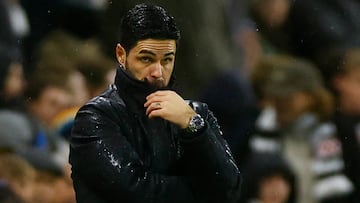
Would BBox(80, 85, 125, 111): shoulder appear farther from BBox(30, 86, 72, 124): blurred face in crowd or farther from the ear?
BBox(30, 86, 72, 124): blurred face in crowd

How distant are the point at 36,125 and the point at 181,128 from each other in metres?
3.11

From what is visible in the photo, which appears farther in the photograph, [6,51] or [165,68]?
[6,51]

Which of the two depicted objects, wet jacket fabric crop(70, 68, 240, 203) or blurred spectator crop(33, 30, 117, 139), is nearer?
wet jacket fabric crop(70, 68, 240, 203)

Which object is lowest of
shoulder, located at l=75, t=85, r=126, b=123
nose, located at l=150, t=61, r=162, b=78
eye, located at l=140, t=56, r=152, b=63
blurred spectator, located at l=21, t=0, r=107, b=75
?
shoulder, located at l=75, t=85, r=126, b=123

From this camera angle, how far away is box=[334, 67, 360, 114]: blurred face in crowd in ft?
24.6

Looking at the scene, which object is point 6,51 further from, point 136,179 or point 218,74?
point 136,179

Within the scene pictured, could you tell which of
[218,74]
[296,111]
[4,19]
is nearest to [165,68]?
[218,74]

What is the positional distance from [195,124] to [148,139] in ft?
0.51

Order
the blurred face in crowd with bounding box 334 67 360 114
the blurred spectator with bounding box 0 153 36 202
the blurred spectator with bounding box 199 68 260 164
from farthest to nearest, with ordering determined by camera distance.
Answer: the blurred face in crowd with bounding box 334 67 360 114 → the blurred spectator with bounding box 0 153 36 202 → the blurred spectator with bounding box 199 68 260 164

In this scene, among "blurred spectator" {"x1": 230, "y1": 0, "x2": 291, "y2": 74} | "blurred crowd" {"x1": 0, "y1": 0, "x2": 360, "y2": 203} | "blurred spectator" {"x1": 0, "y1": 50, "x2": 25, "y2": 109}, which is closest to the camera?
"blurred crowd" {"x1": 0, "y1": 0, "x2": 360, "y2": 203}

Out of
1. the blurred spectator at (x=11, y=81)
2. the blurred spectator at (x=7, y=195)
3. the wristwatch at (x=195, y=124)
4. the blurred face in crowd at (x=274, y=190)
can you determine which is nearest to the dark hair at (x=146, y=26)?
the wristwatch at (x=195, y=124)

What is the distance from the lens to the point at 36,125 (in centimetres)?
746

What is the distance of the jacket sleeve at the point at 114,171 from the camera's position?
4.45 metres

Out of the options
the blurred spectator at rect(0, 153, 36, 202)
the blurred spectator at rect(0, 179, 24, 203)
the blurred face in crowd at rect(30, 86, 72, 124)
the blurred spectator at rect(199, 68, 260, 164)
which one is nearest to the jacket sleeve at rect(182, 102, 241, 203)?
the blurred spectator at rect(199, 68, 260, 164)
